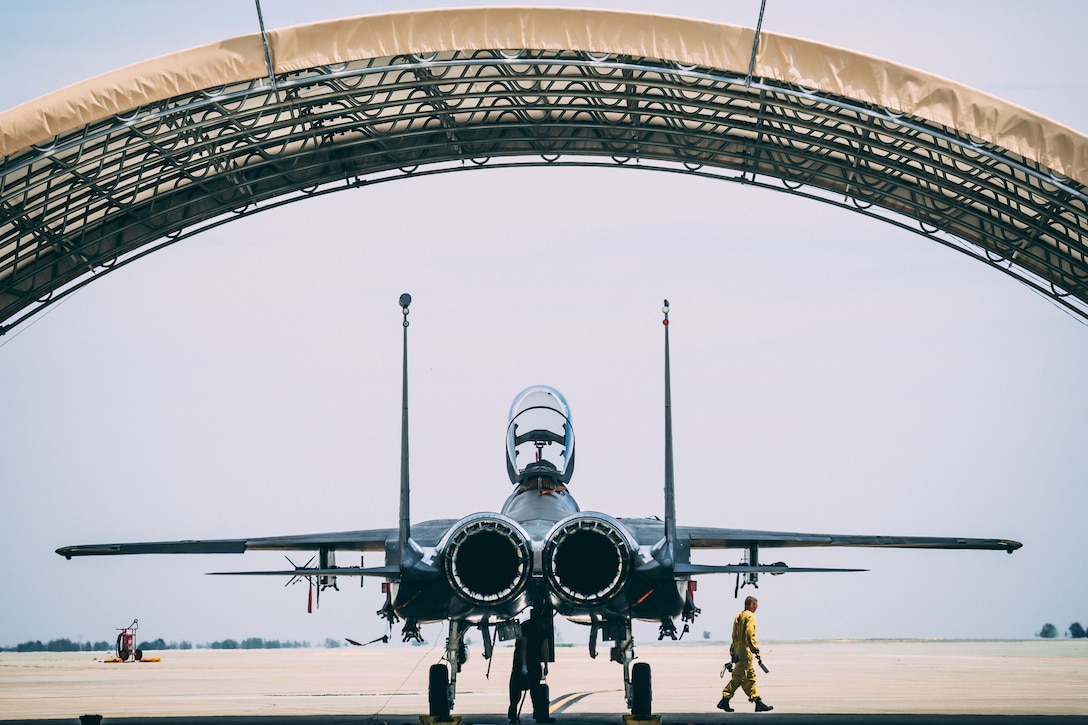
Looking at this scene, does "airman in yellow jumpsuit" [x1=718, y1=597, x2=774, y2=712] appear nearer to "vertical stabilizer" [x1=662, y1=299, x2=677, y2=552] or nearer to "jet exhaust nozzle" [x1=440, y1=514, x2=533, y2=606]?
"vertical stabilizer" [x1=662, y1=299, x2=677, y2=552]

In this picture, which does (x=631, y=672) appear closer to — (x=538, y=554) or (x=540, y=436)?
(x=538, y=554)

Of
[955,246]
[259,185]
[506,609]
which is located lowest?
[506,609]

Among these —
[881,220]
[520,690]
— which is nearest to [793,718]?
[520,690]

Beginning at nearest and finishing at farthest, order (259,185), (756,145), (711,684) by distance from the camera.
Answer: (756,145) → (259,185) → (711,684)

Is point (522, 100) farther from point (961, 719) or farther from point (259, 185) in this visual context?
point (961, 719)

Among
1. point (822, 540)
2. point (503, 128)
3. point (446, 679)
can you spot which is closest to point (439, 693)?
point (446, 679)

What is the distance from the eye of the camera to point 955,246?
18797 millimetres

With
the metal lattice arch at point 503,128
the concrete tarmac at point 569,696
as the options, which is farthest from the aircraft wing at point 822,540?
the metal lattice arch at point 503,128

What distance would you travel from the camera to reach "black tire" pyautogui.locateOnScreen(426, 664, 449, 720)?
13859mm

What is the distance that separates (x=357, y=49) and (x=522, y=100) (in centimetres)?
376

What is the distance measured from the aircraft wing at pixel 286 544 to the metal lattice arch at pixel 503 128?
442 centimetres

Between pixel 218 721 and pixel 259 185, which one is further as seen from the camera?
pixel 259 185

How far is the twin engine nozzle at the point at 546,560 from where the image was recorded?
12195mm

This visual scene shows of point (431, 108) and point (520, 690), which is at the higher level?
point (431, 108)
